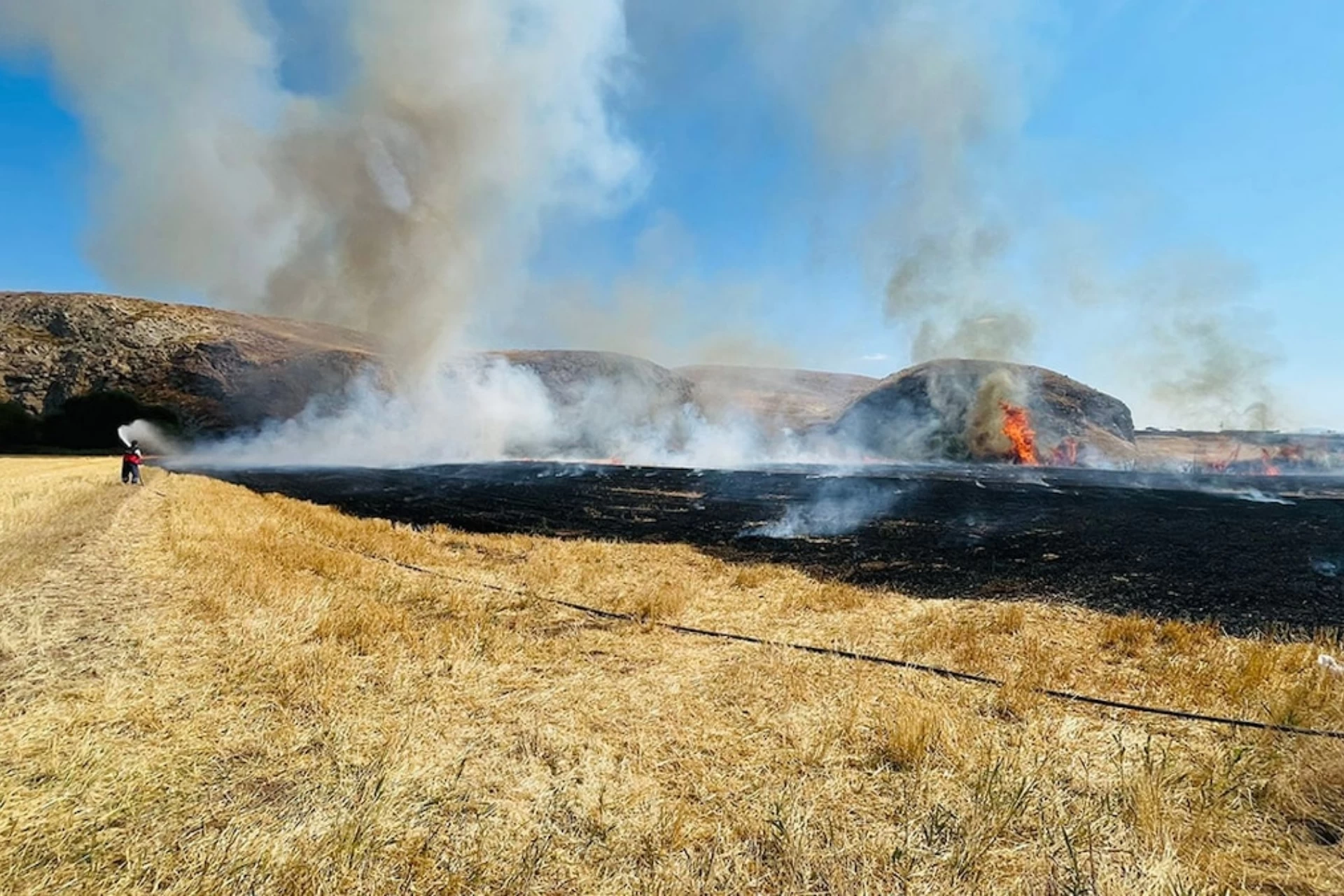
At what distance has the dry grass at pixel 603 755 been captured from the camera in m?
→ 3.90

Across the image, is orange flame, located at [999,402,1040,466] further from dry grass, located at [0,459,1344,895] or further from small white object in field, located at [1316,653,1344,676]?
dry grass, located at [0,459,1344,895]

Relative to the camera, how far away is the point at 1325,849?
4.28m

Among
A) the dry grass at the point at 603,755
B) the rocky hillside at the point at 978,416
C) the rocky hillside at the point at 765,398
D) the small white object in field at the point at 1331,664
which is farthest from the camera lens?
the rocky hillside at the point at 765,398

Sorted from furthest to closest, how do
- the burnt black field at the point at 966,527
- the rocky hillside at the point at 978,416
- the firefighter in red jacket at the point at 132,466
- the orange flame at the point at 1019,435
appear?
the rocky hillside at the point at 978,416, the orange flame at the point at 1019,435, the firefighter in red jacket at the point at 132,466, the burnt black field at the point at 966,527

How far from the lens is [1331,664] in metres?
8.30

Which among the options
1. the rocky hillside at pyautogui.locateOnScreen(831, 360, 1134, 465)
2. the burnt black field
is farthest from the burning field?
the rocky hillside at pyautogui.locateOnScreen(831, 360, 1134, 465)

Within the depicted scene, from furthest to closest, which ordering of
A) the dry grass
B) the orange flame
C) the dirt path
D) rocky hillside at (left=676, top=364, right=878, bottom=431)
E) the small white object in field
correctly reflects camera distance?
rocky hillside at (left=676, top=364, right=878, bottom=431)
the orange flame
the small white object in field
the dirt path
the dry grass

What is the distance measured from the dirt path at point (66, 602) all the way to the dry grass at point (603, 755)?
0.07 meters

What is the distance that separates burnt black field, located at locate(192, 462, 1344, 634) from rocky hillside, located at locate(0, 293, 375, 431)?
45.2 meters

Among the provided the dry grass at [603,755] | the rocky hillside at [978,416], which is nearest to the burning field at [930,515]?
the dry grass at [603,755]

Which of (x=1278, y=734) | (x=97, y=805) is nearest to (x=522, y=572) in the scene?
(x=97, y=805)

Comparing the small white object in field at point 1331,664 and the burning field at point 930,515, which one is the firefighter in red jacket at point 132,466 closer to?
the burning field at point 930,515

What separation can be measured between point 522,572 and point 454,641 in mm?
6123

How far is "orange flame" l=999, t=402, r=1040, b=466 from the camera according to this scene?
10012cm
